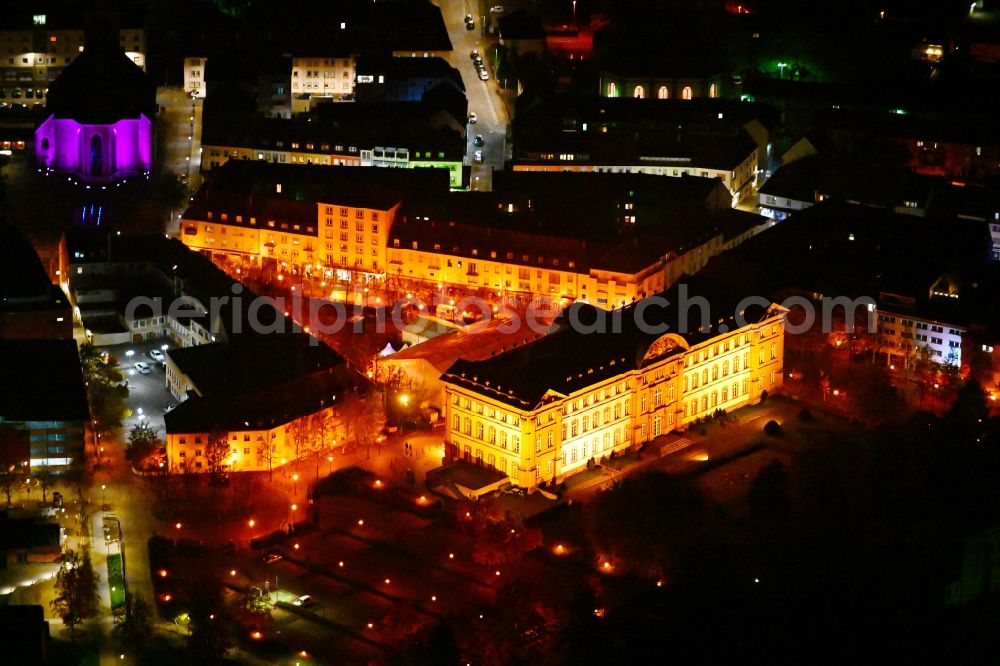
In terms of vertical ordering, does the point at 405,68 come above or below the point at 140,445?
above

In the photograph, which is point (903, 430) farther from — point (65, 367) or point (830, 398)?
point (65, 367)

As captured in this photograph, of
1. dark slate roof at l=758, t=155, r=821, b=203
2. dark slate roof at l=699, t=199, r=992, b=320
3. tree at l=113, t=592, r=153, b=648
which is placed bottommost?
tree at l=113, t=592, r=153, b=648

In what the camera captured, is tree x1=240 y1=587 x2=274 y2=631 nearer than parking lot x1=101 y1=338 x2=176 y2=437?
Yes

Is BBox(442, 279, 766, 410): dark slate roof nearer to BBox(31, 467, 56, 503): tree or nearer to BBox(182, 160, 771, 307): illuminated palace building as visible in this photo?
BBox(182, 160, 771, 307): illuminated palace building

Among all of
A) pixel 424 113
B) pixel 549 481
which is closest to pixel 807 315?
pixel 549 481

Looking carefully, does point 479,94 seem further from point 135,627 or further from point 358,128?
point 135,627

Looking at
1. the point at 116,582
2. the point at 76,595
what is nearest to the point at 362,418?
the point at 116,582

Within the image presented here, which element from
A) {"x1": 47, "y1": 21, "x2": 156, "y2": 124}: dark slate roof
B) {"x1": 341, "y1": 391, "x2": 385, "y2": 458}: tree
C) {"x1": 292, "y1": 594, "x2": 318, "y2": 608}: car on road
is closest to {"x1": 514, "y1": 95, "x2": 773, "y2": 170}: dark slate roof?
{"x1": 47, "y1": 21, "x2": 156, "y2": 124}: dark slate roof

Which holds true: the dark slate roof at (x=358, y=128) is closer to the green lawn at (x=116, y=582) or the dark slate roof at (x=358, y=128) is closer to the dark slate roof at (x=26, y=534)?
the dark slate roof at (x=26, y=534)
